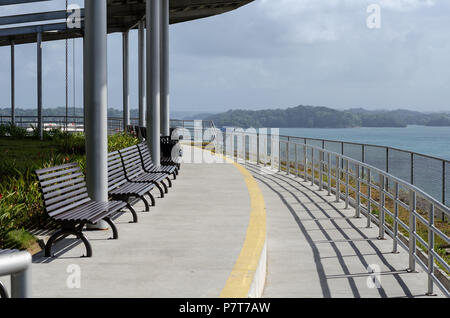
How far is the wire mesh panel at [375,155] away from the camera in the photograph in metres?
18.6

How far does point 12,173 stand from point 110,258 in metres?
5.60

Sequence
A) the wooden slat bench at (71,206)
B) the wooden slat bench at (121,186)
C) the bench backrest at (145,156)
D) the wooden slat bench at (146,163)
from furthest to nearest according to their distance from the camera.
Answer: the bench backrest at (145,156), the wooden slat bench at (146,163), the wooden slat bench at (121,186), the wooden slat bench at (71,206)

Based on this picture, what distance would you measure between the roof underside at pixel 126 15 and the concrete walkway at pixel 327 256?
12841mm

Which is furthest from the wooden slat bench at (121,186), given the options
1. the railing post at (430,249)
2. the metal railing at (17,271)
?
the metal railing at (17,271)

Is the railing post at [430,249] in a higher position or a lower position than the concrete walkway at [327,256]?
higher

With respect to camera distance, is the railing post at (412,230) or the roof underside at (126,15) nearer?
the railing post at (412,230)

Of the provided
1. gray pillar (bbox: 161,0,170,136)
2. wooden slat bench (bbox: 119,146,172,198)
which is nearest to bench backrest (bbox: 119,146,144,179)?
wooden slat bench (bbox: 119,146,172,198)

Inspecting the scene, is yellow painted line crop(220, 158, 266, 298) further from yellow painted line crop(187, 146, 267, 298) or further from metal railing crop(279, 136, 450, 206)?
metal railing crop(279, 136, 450, 206)

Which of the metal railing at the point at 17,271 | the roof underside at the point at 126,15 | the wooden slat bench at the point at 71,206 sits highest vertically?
the roof underside at the point at 126,15

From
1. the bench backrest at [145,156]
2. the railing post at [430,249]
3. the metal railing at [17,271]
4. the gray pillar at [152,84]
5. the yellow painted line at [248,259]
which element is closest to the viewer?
the metal railing at [17,271]

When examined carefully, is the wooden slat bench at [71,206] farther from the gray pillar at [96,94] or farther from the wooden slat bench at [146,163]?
the wooden slat bench at [146,163]

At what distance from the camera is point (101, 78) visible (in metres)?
7.28

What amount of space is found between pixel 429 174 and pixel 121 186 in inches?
392
